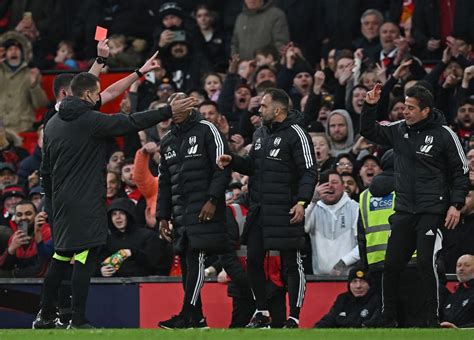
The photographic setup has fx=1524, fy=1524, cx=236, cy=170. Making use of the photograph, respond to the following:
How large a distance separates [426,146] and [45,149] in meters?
3.41

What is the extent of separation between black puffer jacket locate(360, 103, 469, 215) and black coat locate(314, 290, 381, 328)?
1.69 meters

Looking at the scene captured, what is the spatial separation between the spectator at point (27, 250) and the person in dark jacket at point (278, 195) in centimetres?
371

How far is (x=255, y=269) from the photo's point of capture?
14477mm

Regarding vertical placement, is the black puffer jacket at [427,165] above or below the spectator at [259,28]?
below

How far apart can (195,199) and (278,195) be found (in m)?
0.79

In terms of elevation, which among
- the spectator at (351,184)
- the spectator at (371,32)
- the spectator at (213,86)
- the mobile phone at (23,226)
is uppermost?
the spectator at (371,32)

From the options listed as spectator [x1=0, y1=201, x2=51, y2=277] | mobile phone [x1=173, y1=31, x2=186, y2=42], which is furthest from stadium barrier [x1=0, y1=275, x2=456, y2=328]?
mobile phone [x1=173, y1=31, x2=186, y2=42]

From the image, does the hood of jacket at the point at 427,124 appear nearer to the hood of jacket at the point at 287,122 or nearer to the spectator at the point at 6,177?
the hood of jacket at the point at 287,122

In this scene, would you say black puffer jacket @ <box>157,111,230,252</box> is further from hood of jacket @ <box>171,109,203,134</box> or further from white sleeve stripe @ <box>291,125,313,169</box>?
white sleeve stripe @ <box>291,125,313,169</box>

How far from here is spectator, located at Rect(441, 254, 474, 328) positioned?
1436 centimetres

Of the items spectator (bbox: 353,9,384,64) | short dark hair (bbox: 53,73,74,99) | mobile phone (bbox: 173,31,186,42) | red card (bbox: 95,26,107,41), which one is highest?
mobile phone (bbox: 173,31,186,42)

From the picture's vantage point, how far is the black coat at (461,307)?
47.1ft

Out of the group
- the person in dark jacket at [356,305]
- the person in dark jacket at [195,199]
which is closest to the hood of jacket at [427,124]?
the person in dark jacket at [195,199]

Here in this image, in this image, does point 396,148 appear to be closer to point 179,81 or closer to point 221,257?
point 221,257
